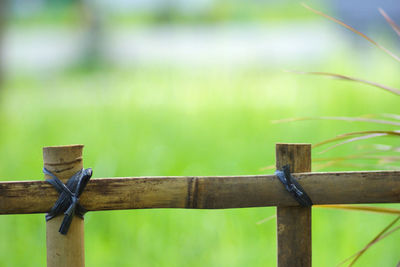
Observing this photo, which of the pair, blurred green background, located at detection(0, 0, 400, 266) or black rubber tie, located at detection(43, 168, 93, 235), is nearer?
black rubber tie, located at detection(43, 168, 93, 235)

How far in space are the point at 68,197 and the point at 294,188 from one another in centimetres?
30

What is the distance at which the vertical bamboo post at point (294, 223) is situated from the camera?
71 centimetres

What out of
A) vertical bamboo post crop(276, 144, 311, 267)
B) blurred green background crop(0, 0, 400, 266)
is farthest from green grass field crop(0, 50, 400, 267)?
vertical bamboo post crop(276, 144, 311, 267)

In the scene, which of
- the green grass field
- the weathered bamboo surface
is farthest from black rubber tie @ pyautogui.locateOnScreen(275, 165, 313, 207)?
the green grass field

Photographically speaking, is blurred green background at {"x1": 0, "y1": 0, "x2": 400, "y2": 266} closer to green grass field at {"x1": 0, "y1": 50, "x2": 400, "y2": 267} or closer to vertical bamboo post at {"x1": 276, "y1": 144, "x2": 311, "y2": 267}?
green grass field at {"x1": 0, "y1": 50, "x2": 400, "y2": 267}

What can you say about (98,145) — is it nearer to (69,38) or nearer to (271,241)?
(271,241)

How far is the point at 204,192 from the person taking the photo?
0.68 metres

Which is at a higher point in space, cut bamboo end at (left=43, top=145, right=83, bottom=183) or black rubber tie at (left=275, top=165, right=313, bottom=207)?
cut bamboo end at (left=43, top=145, right=83, bottom=183)

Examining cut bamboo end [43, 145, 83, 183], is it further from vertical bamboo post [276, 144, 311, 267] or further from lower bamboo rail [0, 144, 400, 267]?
vertical bamboo post [276, 144, 311, 267]

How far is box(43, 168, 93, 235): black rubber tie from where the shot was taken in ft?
2.17

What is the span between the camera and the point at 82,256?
0.70 meters

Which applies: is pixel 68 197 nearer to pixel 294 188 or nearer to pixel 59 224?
pixel 59 224

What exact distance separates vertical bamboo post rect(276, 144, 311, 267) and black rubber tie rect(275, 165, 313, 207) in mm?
18

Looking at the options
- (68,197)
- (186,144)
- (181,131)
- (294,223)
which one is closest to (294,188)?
(294,223)
